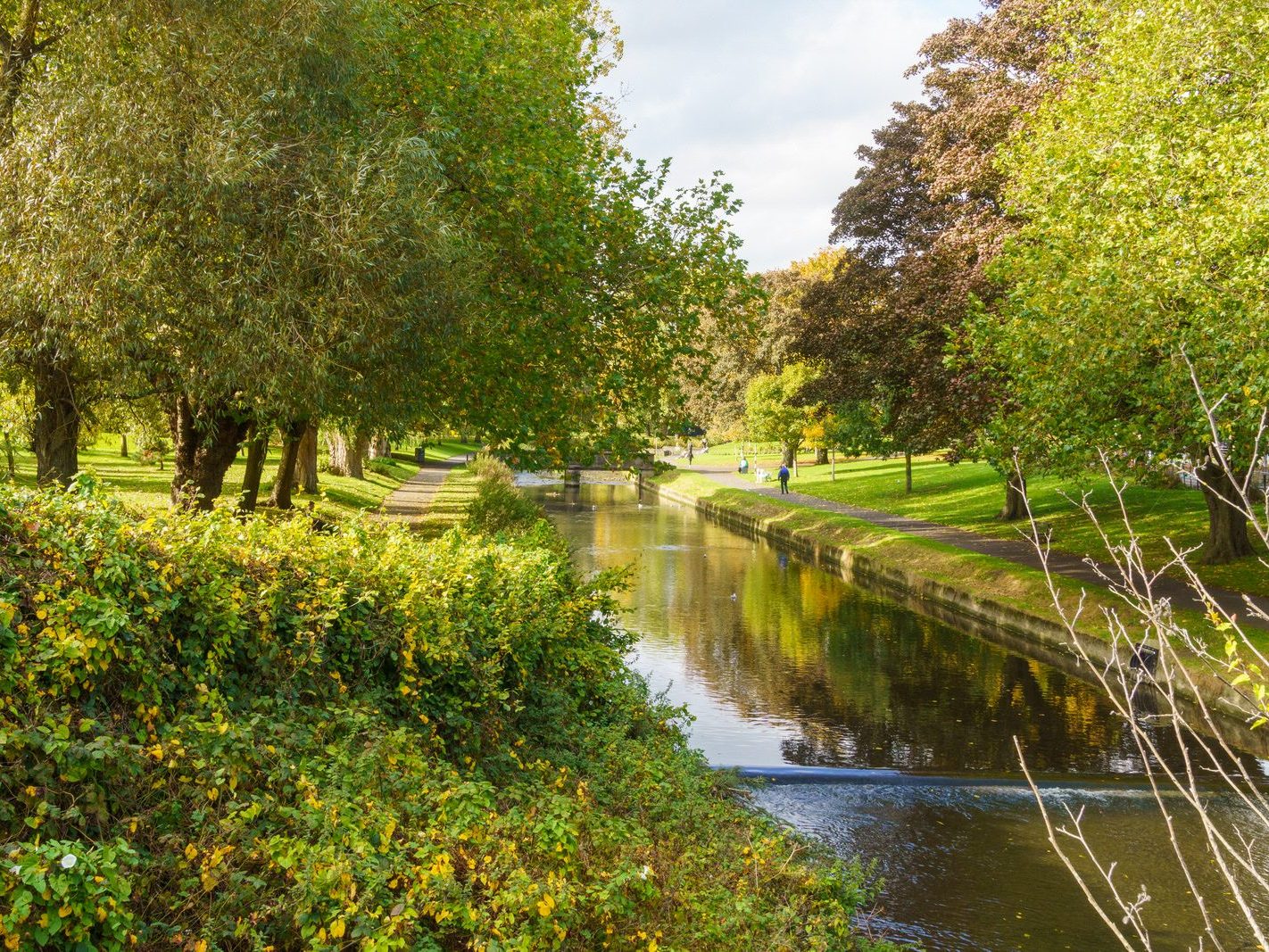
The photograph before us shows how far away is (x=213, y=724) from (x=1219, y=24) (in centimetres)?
1729

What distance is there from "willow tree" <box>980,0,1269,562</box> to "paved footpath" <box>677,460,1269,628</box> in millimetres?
2176

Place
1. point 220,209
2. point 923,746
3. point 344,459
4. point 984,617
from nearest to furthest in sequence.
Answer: point 220,209 < point 923,746 < point 984,617 < point 344,459

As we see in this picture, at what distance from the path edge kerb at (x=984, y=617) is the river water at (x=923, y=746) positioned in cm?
50

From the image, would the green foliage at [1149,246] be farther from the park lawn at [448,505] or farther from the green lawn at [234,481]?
the green lawn at [234,481]

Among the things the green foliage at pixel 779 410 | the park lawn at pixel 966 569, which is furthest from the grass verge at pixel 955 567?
the green foliage at pixel 779 410

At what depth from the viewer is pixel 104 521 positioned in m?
6.23

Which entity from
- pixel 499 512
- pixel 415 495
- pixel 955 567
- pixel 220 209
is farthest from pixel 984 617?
pixel 415 495

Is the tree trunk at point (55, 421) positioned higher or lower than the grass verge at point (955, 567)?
higher

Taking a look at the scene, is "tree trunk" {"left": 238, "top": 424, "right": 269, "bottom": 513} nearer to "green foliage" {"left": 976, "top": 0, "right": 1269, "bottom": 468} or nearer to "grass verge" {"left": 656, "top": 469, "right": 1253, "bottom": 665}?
"green foliage" {"left": 976, "top": 0, "right": 1269, "bottom": 468}

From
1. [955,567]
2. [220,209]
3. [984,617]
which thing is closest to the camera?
[220,209]

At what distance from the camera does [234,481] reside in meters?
35.9

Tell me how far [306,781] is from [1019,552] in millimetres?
23152

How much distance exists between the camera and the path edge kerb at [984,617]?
14.1m

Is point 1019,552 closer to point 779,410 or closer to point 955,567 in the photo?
point 955,567
